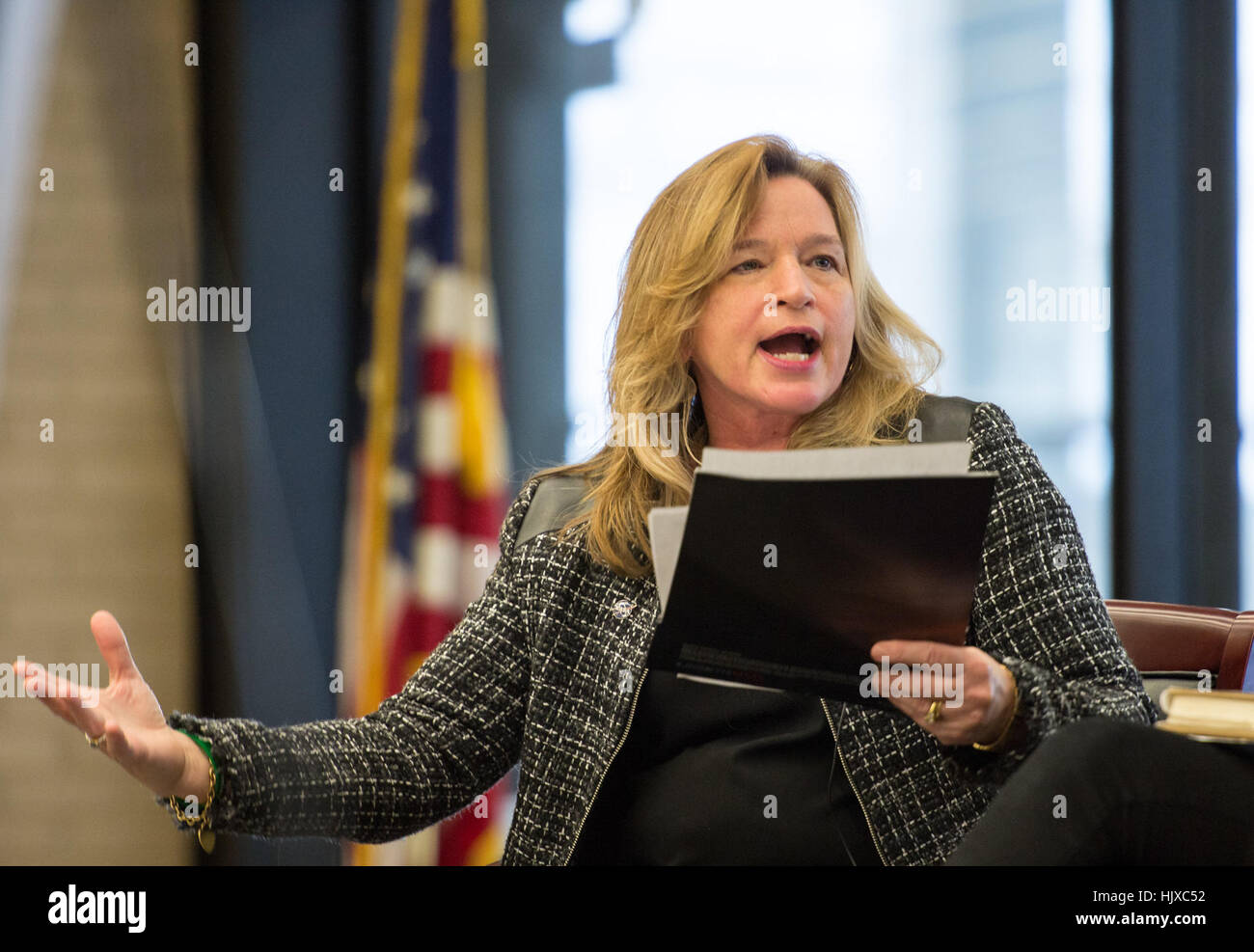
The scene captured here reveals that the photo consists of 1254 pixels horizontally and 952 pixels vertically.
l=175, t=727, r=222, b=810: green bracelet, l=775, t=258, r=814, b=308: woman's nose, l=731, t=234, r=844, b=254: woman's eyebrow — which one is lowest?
l=175, t=727, r=222, b=810: green bracelet

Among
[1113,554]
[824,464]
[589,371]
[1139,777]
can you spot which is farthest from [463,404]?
[1139,777]

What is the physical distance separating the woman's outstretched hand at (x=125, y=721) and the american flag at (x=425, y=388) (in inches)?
57.3

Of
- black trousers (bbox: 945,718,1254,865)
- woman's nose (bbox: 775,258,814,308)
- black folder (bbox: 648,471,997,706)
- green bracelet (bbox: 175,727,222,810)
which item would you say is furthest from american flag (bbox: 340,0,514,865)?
black trousers (bbox: 945,718,1254,865)

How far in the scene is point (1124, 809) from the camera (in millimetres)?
928

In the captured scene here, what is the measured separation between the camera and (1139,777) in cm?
94

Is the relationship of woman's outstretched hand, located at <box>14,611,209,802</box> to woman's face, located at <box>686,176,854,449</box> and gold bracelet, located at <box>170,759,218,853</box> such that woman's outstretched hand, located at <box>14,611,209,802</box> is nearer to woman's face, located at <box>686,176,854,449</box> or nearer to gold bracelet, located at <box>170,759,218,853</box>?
gold bracelet, located at <box>170,759,218,853</box>

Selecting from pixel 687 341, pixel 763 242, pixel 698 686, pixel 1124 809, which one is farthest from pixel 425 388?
pixel 1124 809

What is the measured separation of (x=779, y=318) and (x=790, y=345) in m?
0.06

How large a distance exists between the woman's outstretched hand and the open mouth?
793 millimetres

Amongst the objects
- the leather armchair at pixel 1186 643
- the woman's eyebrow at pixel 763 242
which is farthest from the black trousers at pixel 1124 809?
the woman's eyebrow at pixel 763 242

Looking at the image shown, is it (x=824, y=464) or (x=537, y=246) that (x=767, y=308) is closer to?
(x=824, y=464)

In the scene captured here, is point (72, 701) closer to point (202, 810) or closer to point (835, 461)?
point (202, 810)

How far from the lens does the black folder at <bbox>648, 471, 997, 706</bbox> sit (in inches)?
37.2
